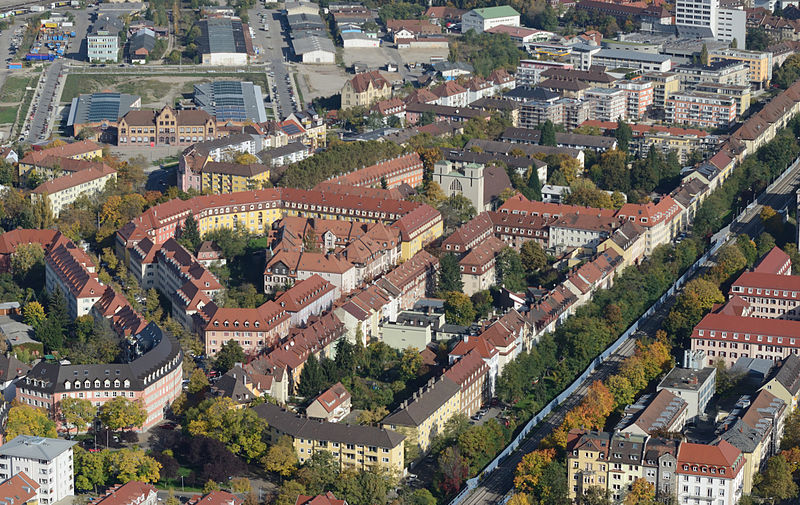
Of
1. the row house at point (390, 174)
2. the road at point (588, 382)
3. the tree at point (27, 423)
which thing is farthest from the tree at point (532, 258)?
the tree at point (27, 423)

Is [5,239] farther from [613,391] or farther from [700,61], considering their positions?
[700,61]

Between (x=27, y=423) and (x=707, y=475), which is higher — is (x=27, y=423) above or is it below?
above

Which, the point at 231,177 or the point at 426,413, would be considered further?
the point at 231,177

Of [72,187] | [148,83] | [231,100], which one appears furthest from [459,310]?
[148,83]

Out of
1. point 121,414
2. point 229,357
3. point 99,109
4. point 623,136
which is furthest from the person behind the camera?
point 99,109

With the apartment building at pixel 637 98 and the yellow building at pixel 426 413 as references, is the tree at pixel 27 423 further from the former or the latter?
the apartment building at pixel 637 98

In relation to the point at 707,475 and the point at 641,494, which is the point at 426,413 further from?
the point at 707,475

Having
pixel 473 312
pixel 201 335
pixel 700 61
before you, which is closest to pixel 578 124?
pixel 700 61
